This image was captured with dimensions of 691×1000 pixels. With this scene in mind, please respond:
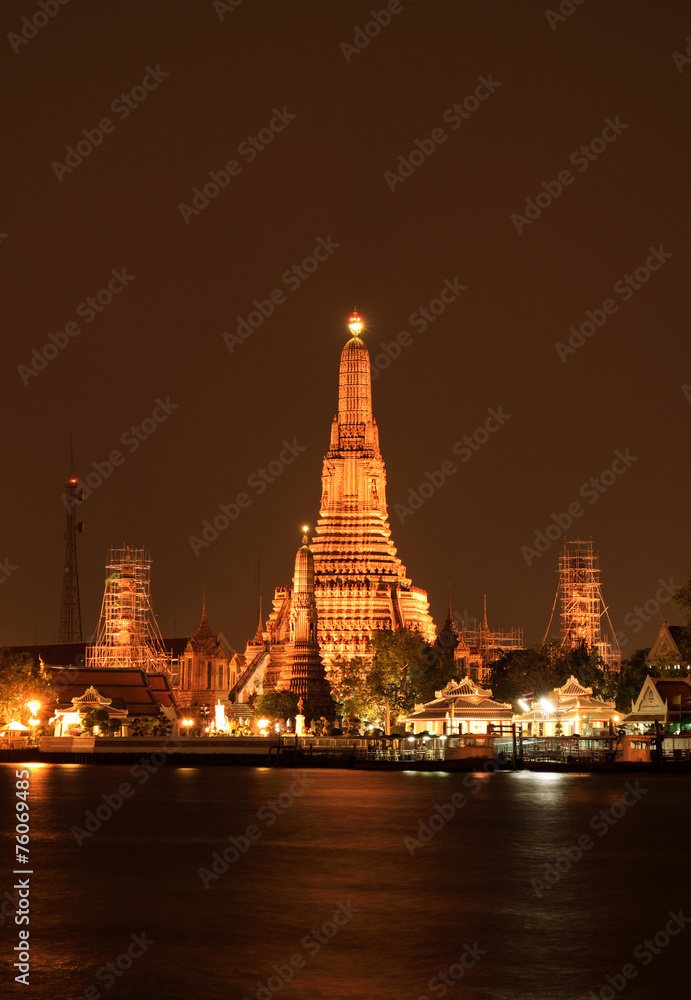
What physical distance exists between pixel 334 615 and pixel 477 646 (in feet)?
197

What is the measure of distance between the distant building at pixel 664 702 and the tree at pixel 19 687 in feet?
150

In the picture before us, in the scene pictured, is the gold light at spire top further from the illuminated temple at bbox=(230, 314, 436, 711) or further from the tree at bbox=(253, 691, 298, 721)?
the tree at bbox=(253, 691, 298, 721)

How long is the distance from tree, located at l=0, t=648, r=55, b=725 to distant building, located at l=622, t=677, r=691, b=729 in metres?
45.8

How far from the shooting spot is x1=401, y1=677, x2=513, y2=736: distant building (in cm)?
10988

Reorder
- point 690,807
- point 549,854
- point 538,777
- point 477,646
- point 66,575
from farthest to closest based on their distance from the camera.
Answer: point 477,646, point 66,575, point 538,777, point 690,807, point 549,854

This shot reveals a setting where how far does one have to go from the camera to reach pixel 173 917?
1442 inches

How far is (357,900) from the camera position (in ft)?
128

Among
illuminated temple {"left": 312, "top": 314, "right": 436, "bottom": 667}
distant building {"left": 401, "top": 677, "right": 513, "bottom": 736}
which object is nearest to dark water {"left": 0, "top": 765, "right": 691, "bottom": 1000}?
distant building {"left": 401, "top": 677, "right": 513, "bottom": 736}

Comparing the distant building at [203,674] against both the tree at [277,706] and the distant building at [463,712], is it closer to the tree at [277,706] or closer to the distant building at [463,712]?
the tree at [277,706]

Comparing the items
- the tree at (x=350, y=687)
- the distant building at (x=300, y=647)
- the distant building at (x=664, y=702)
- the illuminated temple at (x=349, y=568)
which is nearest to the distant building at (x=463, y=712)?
the distant building at (x=664, y=702)

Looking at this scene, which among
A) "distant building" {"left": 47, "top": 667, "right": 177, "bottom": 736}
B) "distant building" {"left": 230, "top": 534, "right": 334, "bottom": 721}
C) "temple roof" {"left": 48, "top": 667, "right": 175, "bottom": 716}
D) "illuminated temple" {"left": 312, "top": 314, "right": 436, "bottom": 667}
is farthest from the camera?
"illuminated temple" {"left": 312, "top": 314, "right": 436, "bottom": 667}

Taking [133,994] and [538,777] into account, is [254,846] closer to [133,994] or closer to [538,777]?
[133,994]

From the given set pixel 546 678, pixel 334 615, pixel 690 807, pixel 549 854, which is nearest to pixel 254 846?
pixel 549 854

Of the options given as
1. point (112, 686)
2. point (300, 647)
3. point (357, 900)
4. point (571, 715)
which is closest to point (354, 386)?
point (300, 647)
